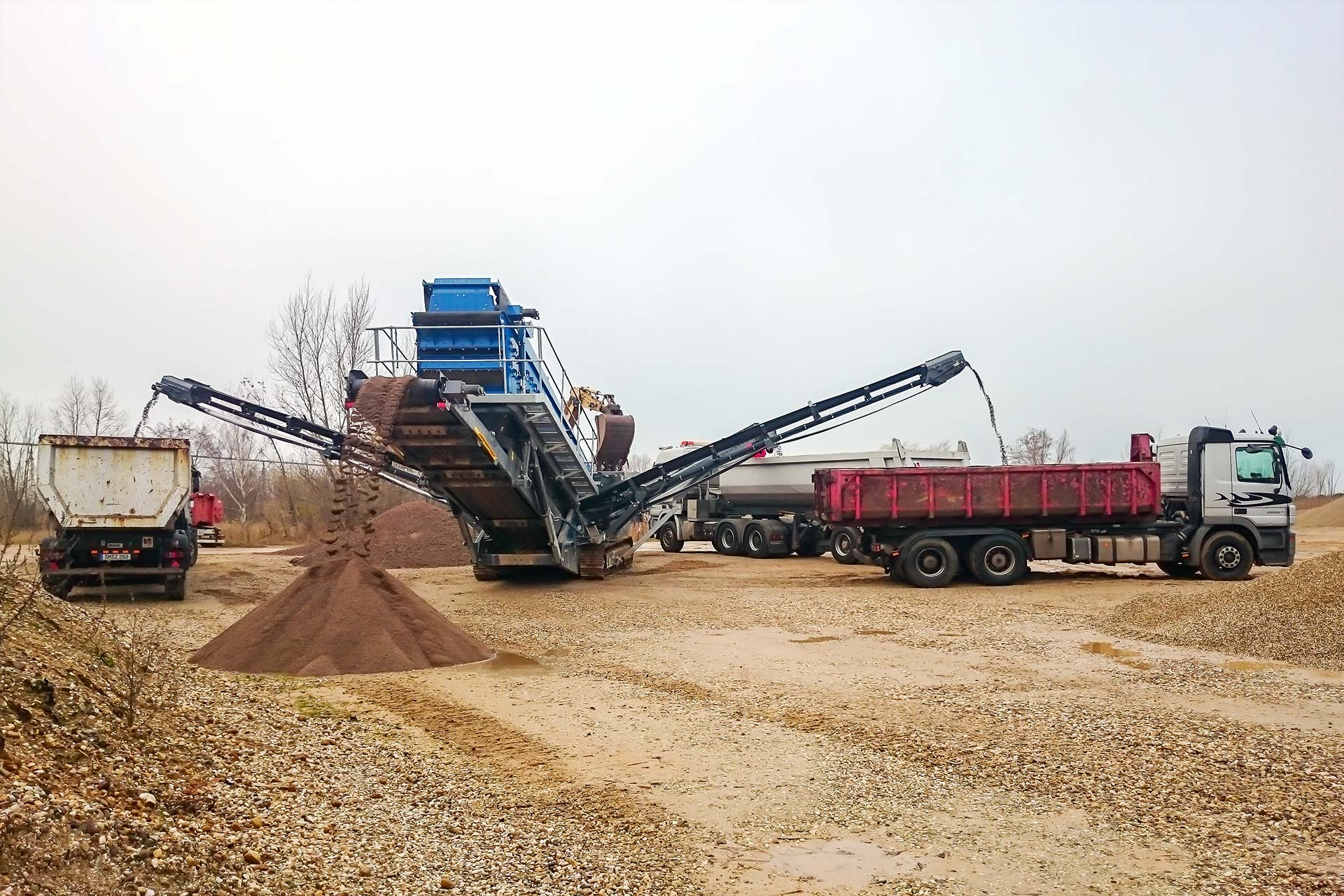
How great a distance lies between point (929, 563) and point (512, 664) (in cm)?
1093

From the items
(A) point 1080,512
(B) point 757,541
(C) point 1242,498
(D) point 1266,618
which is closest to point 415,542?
(B) point 757,541

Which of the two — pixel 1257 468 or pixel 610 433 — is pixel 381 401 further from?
pixel 1257 468

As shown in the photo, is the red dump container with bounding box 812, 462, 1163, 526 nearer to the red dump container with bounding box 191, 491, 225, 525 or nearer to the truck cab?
the truck cab

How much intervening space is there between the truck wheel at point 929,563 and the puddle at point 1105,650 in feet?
22.3

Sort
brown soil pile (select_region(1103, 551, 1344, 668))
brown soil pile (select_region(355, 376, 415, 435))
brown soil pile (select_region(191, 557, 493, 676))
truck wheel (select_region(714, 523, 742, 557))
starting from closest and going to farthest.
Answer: brown soil pile (select_region(191, 557, 493, 676)) < brown soil pile (select_region(1103, 551, 1344, 668)) < brown soil pile (select_region(355, 376, 415, 435)) < truck wheel (select_region(714, 523, 742, 557))

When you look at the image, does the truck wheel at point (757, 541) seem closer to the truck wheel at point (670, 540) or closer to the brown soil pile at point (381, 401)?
the truck wheel at point (670, 540)

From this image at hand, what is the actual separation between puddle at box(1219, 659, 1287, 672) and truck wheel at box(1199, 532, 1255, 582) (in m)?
9.13

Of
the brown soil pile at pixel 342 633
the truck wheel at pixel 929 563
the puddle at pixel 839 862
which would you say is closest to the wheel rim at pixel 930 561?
the truck wheel at pixel 929 563

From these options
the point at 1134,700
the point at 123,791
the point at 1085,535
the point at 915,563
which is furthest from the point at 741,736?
the point at 1085,535

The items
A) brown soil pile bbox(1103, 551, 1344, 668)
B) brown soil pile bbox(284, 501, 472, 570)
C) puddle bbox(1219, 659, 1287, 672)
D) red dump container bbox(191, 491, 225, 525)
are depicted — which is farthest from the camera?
brown soil pile bbox(284, 501, 472, 570)

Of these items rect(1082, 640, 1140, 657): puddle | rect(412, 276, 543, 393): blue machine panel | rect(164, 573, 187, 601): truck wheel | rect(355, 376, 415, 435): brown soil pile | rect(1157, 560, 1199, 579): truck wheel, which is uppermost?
rect(412, 276, 543, 393): blue machine panel

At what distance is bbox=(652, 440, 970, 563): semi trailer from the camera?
83.3 ft

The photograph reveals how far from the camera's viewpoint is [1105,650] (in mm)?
11695

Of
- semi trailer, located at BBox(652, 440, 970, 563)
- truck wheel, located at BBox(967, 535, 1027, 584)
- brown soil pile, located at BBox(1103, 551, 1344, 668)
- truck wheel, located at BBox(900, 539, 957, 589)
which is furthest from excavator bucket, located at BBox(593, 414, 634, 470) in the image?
brown soil pile, located at BBox(1103, 551, 1344, 668)
